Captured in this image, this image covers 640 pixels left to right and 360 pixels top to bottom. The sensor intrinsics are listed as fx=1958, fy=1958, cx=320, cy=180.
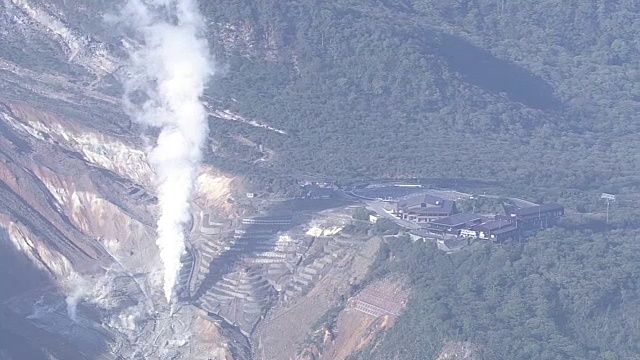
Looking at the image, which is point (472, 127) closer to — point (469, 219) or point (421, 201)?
point (421, 201)

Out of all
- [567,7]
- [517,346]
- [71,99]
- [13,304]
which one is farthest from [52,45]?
[517,346]

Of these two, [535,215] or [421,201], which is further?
[421,201]

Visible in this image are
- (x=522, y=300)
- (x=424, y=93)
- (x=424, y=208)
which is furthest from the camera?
(x=424, y=93)

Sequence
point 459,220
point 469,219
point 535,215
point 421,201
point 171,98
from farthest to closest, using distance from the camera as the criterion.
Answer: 1. point 171,98
2. point 421,201
3. point 535,215
4. point 469,219
5. point 459,220

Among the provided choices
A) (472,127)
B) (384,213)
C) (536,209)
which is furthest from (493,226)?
(472,127)

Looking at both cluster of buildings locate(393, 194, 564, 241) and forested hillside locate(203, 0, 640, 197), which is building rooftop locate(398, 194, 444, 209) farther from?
forested hillside locate(203, 0, 640, 197)

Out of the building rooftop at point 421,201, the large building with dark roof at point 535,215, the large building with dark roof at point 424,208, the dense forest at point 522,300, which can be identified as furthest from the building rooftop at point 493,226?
the building rooftop at point 421,201
